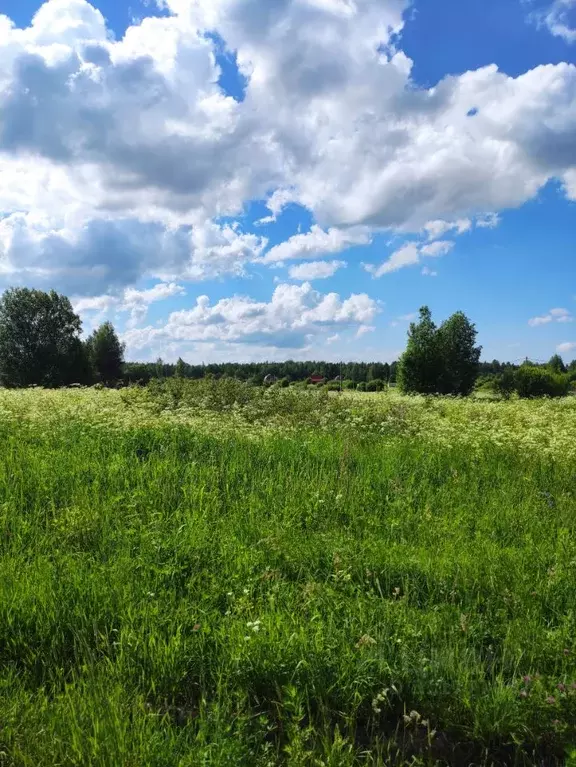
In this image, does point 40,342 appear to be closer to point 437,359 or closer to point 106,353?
point 106,353

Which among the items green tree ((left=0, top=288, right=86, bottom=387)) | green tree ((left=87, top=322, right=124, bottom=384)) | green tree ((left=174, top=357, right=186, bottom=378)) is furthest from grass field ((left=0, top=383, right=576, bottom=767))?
green tree ((left=87, top=322, right=124, bottom=384))

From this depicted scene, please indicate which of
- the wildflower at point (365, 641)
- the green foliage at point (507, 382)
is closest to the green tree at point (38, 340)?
the green foliage at point (507, 382)

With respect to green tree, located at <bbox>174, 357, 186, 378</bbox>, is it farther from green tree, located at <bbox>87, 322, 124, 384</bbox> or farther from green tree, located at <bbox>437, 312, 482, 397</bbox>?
green tree, located at <bbox>437, 312, 482, 397</bbox>

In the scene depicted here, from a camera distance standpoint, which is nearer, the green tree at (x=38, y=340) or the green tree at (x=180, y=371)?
the green tree at (x=180, y=371)

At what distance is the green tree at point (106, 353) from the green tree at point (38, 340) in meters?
8.15

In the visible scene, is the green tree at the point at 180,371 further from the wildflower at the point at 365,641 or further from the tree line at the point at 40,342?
the wildflower at the point at 365,641

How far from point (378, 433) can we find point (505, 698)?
28.2ft

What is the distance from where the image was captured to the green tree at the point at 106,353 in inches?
2437

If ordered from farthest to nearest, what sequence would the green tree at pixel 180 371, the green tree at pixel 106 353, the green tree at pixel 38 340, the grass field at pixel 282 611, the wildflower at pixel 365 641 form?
the green tree at pixel 106 353 → the green tree at pixel 38 340 → the green tree at pixel 180 371 → the wildflower at pixel 365 641 → the grass field at pixel 282 611

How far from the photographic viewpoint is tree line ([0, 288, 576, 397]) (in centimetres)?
4069

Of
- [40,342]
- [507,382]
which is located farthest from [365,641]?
[40,342]

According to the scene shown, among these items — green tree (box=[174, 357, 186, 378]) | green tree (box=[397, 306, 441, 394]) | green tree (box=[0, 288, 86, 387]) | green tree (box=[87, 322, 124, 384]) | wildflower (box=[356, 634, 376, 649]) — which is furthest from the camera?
green tree (box=[87, 322, 124, 384])

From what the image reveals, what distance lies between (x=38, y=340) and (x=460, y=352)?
39451 millimetres

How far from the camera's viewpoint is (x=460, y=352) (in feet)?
142
